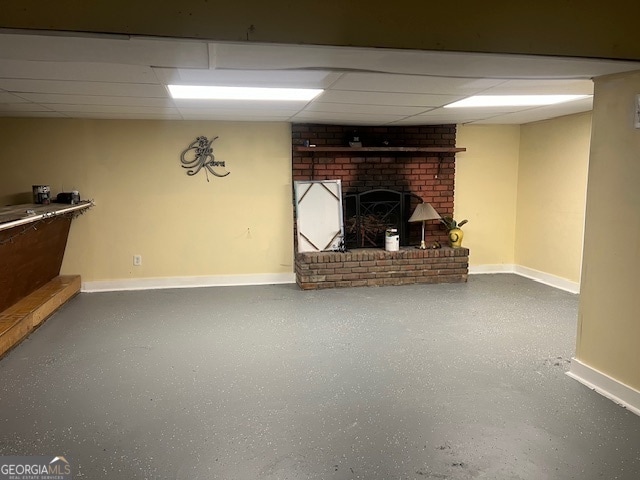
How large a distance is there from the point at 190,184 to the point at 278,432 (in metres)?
3.71

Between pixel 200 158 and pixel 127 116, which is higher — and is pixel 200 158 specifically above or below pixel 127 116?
below

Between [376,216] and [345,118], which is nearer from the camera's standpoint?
[345,118]

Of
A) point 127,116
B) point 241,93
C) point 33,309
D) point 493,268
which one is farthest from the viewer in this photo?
point 493,268

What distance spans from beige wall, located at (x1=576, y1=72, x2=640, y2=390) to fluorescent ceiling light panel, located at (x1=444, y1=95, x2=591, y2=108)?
1.21 meters

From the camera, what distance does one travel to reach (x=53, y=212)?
157 inches

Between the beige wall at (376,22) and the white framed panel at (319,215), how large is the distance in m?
3.58

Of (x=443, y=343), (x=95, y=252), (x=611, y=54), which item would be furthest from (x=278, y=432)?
(x=95, y=252)

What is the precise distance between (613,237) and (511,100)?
1.88 metres

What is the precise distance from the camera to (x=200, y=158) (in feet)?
17.8

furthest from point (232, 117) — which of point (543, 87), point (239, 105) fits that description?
point (543, 87)

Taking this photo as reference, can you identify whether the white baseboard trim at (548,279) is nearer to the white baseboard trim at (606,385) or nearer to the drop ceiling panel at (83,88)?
the white baseboard trim at (606,385)

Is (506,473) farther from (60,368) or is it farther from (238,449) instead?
(60,368)

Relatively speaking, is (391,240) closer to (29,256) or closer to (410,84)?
(410,84)

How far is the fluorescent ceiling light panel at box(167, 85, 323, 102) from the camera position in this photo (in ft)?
11.4
